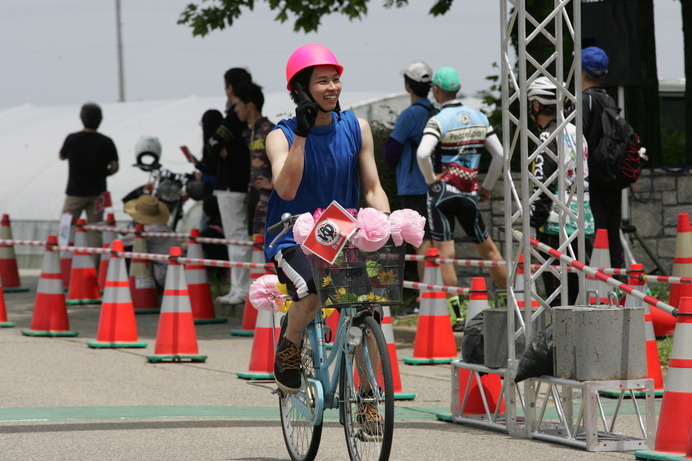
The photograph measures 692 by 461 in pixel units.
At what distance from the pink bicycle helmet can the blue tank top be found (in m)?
0.28

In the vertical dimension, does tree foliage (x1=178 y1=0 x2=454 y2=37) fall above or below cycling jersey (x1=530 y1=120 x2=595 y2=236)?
above

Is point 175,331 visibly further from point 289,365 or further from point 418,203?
point 289,365

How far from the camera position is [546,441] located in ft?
23.5

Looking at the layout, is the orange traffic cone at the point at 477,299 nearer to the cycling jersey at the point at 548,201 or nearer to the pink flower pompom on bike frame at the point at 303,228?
the cycling jersey at the point at 548,201

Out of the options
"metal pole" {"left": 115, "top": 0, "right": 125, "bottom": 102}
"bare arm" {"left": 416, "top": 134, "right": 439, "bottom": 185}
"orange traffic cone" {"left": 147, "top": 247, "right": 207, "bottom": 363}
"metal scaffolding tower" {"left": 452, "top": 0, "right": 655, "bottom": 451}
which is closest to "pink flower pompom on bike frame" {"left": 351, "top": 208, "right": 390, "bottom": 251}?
"metal scaffolding tower" {"left": 452, "top": 0, "right": 655, "bottom": 451}

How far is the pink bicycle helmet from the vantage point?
6.17m

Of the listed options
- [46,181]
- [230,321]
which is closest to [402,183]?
[230,321]

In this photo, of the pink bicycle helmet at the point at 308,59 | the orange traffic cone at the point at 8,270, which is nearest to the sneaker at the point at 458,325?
the pink bicycle helmet at the point at 308,59

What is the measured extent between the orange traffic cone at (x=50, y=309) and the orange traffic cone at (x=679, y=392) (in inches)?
292

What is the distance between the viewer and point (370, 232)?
561cm

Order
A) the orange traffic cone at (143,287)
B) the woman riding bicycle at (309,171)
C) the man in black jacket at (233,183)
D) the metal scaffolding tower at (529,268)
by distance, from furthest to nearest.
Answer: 1. the orange traffic cone at (143,287)
2. the man in black jacket at (233,183)
3. the metal scaffolding tower at (529,268)
4. the woman riding bicycle at (309,171)

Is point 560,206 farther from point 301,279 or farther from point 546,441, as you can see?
point 301,279

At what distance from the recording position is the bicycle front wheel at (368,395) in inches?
219

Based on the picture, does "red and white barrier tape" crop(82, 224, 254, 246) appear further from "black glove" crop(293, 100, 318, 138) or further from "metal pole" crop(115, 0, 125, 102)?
"metal pole" crop(115, 0, 125, 102)
